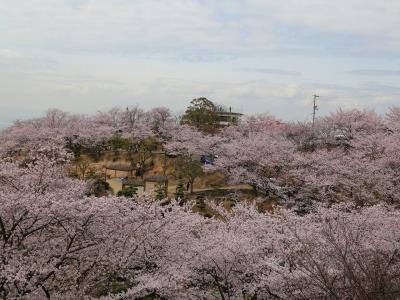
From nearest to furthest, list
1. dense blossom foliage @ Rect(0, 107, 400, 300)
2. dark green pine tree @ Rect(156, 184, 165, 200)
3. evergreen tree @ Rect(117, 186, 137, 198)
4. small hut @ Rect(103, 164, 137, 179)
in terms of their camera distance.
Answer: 1. dense blossom foliage @ Rect(0, 107, 400, 300)
2. dark green pine tree @ Rect(156, 184, 165, 200)
3. evergreen tree @ Rect(117, 186, 137, 198)
4. small hut @ Rect(103, 164, 137, 179)

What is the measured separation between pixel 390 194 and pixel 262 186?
9.58 metres

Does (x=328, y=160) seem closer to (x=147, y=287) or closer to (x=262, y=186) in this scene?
(x=262, y=186)

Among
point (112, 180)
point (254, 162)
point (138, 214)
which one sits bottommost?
point (112, 180)

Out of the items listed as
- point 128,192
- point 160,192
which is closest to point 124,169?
point 128,192

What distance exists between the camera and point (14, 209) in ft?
30.7

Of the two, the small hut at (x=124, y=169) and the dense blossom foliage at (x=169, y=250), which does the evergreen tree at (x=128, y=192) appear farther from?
the dense blossom foliage at (x=169, y=250)

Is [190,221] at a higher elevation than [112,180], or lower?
higher

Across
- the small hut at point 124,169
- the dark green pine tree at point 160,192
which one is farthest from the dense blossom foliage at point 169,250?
the small hut at point 124,169

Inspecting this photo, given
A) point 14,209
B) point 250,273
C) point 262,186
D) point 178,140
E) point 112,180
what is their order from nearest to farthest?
point 14,209 < point 250,273 < point 262,186 < point 112,180 < point 178,140

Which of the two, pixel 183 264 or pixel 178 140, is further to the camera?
pixel 178 140

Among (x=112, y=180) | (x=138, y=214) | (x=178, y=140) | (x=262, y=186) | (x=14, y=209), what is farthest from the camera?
(x=178, y=140)

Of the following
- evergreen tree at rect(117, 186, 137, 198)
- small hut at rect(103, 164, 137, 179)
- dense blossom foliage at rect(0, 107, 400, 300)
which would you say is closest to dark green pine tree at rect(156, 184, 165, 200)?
evergreen tree at rect(117, 186, 137, 198)

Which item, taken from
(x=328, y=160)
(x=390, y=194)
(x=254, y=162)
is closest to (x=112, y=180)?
(x=254, y=162)

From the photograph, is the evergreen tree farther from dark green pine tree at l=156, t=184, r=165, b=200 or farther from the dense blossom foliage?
the dense blossom foliage
